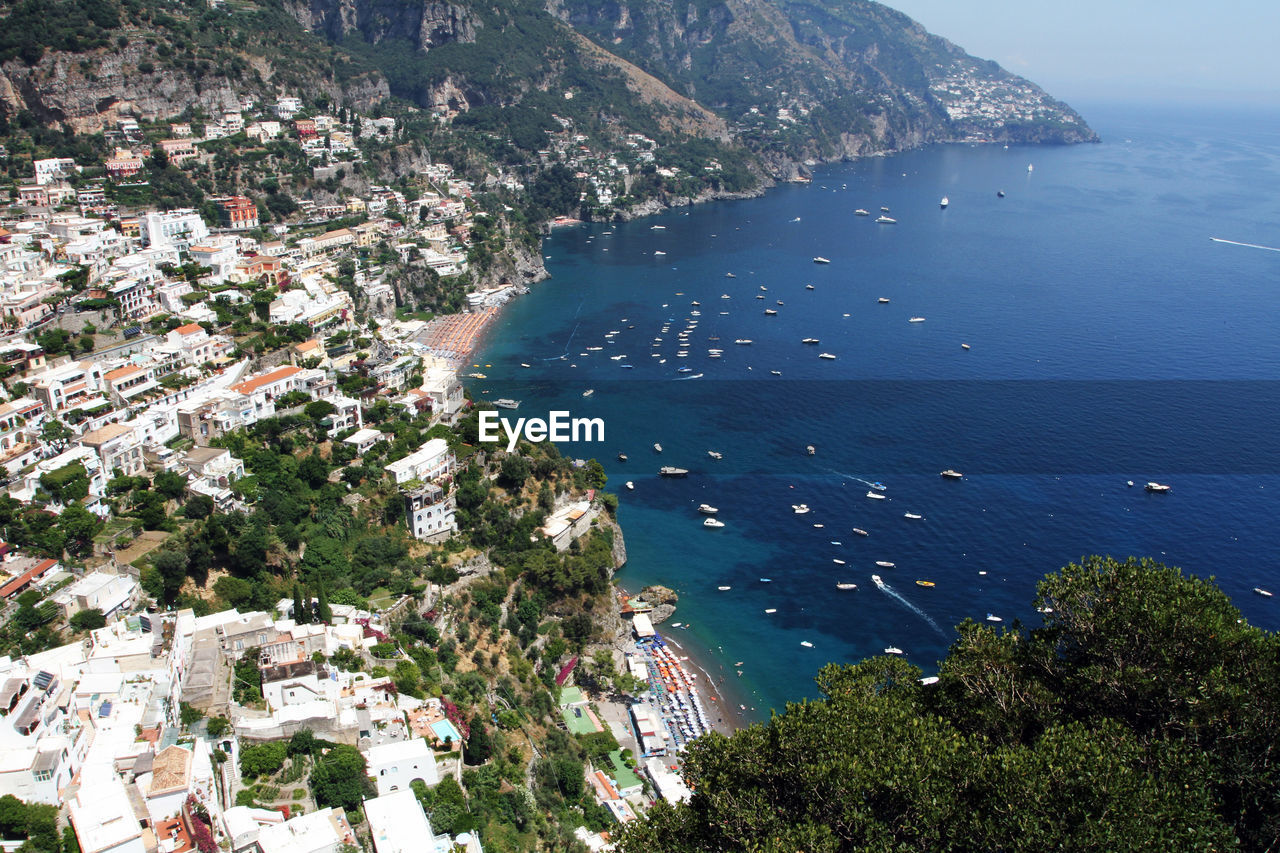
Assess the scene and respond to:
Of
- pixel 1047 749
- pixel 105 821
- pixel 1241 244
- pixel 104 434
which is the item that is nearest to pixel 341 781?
pixel 105 821

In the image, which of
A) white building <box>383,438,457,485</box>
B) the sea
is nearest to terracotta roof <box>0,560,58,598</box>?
white building <box>383,438,457,485</box>

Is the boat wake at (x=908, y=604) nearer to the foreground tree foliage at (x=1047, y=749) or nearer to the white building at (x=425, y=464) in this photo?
the foreground tree foliage at (x=1047, y=749)

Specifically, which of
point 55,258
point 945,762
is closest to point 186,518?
point 55,258

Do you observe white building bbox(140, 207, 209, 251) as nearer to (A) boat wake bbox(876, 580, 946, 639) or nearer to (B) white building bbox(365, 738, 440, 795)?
(B) white building bbox(365, 738, 440, 795)

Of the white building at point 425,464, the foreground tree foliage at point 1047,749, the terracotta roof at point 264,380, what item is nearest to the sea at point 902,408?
the foreground tree foliage at point 1047,749

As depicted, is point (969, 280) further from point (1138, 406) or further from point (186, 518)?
point (186, 518)

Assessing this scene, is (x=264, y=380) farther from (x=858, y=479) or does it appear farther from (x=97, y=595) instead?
(x=858, y=479)
